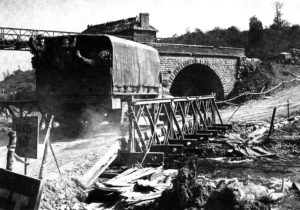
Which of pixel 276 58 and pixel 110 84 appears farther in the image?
pixel 276 58

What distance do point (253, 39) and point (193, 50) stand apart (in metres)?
20.3

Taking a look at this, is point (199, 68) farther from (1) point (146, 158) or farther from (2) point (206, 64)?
(1) point (146, 158)

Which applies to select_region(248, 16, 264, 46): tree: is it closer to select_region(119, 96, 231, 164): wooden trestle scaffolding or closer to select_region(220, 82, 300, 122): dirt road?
select_region(220, 82, 300, 122): dirt road

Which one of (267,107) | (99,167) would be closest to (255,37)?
(267,107)

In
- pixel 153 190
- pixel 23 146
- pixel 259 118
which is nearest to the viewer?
pixel 23 146

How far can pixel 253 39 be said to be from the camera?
44.8m

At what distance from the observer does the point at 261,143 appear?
44.2 feet

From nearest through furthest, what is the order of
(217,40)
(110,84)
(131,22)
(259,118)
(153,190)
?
(153,190) < (110,84) < (259,118) < (131,22) < (217,40)

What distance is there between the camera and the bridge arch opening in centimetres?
2977

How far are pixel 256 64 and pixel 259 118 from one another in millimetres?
11980

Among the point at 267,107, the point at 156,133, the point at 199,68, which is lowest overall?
the point at 267,107

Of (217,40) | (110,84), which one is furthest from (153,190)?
(217,40)

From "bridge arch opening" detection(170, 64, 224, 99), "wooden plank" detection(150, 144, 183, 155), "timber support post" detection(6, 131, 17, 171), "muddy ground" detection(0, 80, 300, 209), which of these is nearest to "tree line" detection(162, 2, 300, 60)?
"bridge arch opening" detection(170, 64, 224, 99)

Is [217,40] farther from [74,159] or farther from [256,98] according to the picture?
[74,159]
